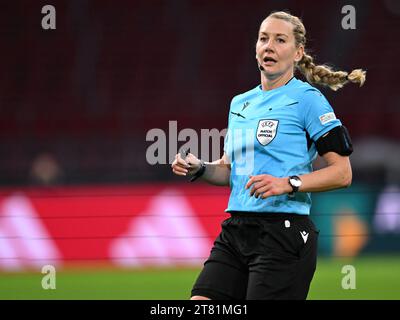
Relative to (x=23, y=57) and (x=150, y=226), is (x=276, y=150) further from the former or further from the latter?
(x=23, y=57)

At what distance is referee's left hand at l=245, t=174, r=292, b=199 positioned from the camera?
391 centimetres

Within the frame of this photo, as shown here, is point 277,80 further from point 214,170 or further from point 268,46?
point 214,170

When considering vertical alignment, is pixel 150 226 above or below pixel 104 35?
below

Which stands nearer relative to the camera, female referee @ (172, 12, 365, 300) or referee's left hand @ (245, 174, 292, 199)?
referee's left hand @ (245, 174, 292, 199)

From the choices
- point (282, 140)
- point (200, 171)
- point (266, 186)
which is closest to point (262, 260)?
point (266, 186)

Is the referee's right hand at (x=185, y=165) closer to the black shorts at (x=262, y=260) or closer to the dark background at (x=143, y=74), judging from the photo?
the black shorts at (x=262, y=260)

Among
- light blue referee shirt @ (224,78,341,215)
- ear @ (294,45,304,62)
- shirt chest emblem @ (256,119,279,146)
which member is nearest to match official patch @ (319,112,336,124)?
light blue referee shirt @ (224,78,341,215)

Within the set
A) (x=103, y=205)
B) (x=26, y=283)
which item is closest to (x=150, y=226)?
(x=103, y=205)

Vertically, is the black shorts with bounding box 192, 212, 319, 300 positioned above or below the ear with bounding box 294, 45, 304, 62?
below

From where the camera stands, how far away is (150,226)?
1078 centimetres

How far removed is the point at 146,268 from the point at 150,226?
0.67m

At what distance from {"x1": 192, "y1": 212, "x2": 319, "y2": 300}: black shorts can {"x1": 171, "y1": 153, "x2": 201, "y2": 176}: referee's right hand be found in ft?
1.19

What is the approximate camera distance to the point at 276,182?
3941 mm
